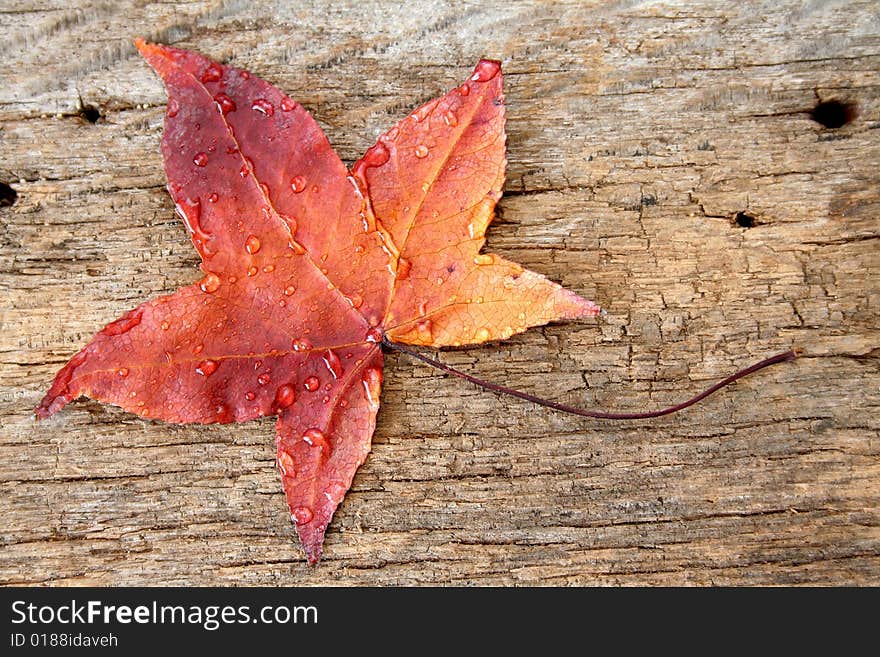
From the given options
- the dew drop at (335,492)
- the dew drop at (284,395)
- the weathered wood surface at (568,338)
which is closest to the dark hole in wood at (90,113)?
the weathered wood surface at (568,338)

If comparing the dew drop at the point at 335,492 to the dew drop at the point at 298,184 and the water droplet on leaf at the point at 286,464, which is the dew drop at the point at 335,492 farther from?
the dew drop at the point at 298,184

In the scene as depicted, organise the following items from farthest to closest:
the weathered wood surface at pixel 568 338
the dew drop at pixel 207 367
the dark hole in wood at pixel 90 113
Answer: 1. the dark hole in wood at pixel 90 113
2. the weathered wood surface at pixel 568 338
3. the dew drop at pixel 207 367

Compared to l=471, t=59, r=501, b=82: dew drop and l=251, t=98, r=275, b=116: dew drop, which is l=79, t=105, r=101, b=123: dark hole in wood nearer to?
l=251, t=98, r=275, b=116: dew drop

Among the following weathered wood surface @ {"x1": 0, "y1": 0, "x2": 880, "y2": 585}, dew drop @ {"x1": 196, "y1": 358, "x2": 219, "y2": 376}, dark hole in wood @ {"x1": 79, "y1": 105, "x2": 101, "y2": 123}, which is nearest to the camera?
dew drop @ {"x1": 196, "y1": 358, "x2": 219, "y2": 376}

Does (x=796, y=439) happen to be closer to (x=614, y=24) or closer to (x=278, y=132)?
(x=614, y=24)

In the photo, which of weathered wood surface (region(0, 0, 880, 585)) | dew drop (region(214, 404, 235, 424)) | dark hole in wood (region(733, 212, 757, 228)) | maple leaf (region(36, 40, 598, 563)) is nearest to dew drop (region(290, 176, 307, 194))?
maple leaf (region(36, 40, 598, 563))

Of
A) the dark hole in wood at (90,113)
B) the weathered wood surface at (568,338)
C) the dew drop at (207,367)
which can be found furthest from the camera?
the dark hole in wood at (90,113)

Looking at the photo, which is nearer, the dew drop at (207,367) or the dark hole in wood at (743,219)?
the dew drop at (207,367)
